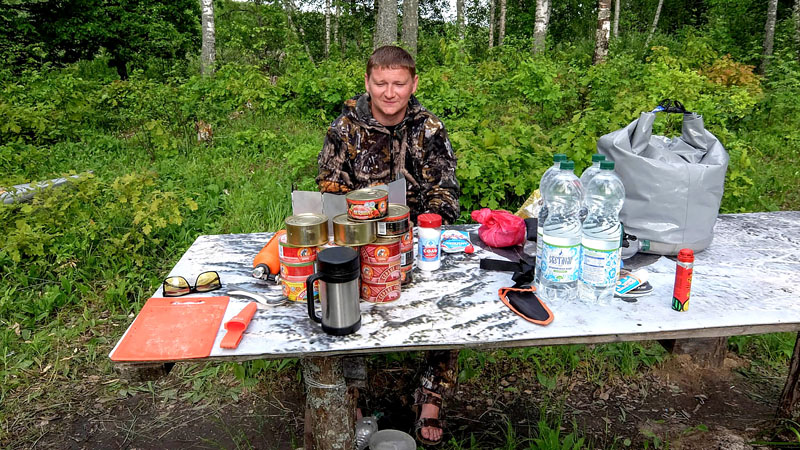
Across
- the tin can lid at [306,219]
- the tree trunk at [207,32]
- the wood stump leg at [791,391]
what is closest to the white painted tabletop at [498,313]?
the tin can lid at [306,219]

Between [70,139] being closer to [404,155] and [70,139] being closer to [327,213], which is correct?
[404,155]

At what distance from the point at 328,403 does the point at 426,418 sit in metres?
0.88

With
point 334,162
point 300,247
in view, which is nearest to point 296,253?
point 300,247

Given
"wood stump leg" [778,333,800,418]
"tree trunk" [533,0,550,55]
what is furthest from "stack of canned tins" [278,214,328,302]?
"tree trunk" [533,0,550,55]

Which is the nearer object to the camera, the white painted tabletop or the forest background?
the white painted tabletop

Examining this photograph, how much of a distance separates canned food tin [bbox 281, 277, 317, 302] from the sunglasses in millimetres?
318

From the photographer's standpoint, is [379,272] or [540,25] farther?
[540,25]

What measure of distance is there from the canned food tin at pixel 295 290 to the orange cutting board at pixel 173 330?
23 centimetres

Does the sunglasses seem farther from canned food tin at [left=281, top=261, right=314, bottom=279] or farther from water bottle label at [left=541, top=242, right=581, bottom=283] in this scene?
water bottle label at [left=541, top=242, right=581, bottom=283]

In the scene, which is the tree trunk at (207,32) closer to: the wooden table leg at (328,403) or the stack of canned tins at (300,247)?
the stack of canned tins at (300,247)

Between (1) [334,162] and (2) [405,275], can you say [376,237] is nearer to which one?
(2) [405,275]

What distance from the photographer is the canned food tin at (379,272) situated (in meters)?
1.91

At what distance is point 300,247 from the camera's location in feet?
6.03

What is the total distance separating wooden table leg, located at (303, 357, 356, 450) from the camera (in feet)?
6.23
